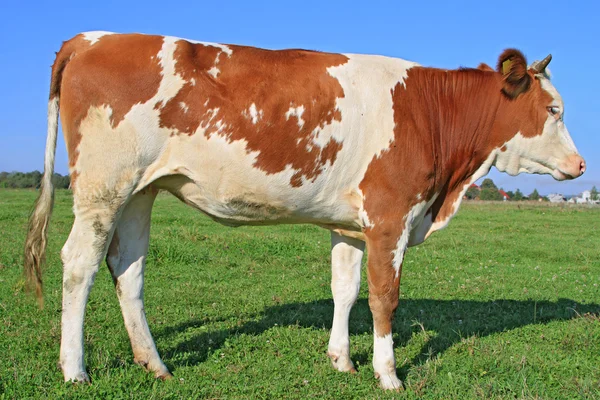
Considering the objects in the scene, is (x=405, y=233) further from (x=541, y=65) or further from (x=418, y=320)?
(x=418, y=320)

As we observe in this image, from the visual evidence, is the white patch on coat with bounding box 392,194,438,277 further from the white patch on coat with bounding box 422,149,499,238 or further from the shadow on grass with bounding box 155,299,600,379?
the shadow on grass with bounding box 155,299,600,379

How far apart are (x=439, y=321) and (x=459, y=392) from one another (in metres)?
2.35

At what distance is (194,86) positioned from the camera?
486cm

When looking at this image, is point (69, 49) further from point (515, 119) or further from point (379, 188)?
point (515, 119)

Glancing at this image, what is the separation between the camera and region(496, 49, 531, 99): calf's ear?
5727 millimetres

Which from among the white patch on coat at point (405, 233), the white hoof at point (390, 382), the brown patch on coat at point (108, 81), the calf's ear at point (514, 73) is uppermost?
the calf's ear at point (514, 73)

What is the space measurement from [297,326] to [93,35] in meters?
3.66

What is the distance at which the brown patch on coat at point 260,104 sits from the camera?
4.82 meters

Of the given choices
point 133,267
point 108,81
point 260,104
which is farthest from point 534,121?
point 133,267

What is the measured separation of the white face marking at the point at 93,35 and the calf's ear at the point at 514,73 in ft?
11.9

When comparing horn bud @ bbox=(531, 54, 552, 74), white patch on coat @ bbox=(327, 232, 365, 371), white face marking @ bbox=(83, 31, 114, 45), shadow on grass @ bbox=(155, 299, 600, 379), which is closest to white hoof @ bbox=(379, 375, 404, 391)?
shadow on grass @ bbox=(155, 299, 600, 379)

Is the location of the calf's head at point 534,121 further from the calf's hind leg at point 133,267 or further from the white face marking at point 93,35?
the white face marking at point 93,35

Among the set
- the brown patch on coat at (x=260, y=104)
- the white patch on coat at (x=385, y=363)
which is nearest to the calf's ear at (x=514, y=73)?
the brown patch on coat at (x=260, y=104)

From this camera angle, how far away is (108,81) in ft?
15.8
